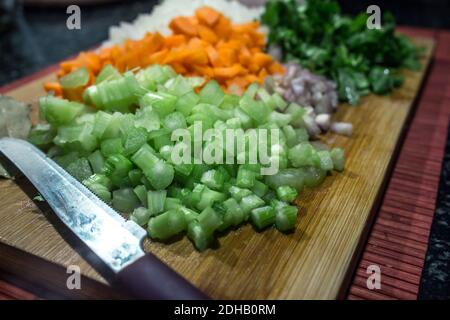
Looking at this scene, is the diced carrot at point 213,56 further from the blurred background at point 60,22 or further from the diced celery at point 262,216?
the blurred background at point 60,22

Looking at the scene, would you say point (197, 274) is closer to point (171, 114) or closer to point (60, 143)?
point (171, 114)

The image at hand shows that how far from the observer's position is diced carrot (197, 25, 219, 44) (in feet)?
6.29

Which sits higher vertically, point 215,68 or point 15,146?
point 215,68

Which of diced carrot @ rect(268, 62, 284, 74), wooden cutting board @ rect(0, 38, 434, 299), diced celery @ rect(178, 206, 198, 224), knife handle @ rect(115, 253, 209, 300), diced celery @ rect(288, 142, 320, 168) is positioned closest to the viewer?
knife handle @ rect(115, 253, 209, 300)

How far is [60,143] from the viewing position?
1471 millimetres

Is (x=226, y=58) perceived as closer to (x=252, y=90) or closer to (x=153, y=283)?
(x=252, y=90)

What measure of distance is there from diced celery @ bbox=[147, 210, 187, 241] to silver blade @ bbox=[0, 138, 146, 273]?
79 millimetres

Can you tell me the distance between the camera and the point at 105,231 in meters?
1.10

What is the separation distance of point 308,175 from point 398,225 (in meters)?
0.31

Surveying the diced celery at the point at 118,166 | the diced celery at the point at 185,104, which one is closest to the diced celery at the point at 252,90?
the diced celery at the point at 185,104

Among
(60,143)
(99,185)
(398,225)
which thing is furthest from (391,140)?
(60,143)

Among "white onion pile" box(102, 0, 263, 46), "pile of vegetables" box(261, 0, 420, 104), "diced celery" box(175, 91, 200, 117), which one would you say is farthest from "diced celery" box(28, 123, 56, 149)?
"pile of vegetables" box(261, 0, 420, 104)

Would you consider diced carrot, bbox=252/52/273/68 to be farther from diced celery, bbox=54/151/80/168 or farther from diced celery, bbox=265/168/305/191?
diced celery, bbox=54/151/80/168

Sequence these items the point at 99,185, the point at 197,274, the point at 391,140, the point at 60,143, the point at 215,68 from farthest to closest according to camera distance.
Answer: the point at 215,68 < the point at 391,140 < the point at 60,143 < the point at 99,185 < the point at 197,274
